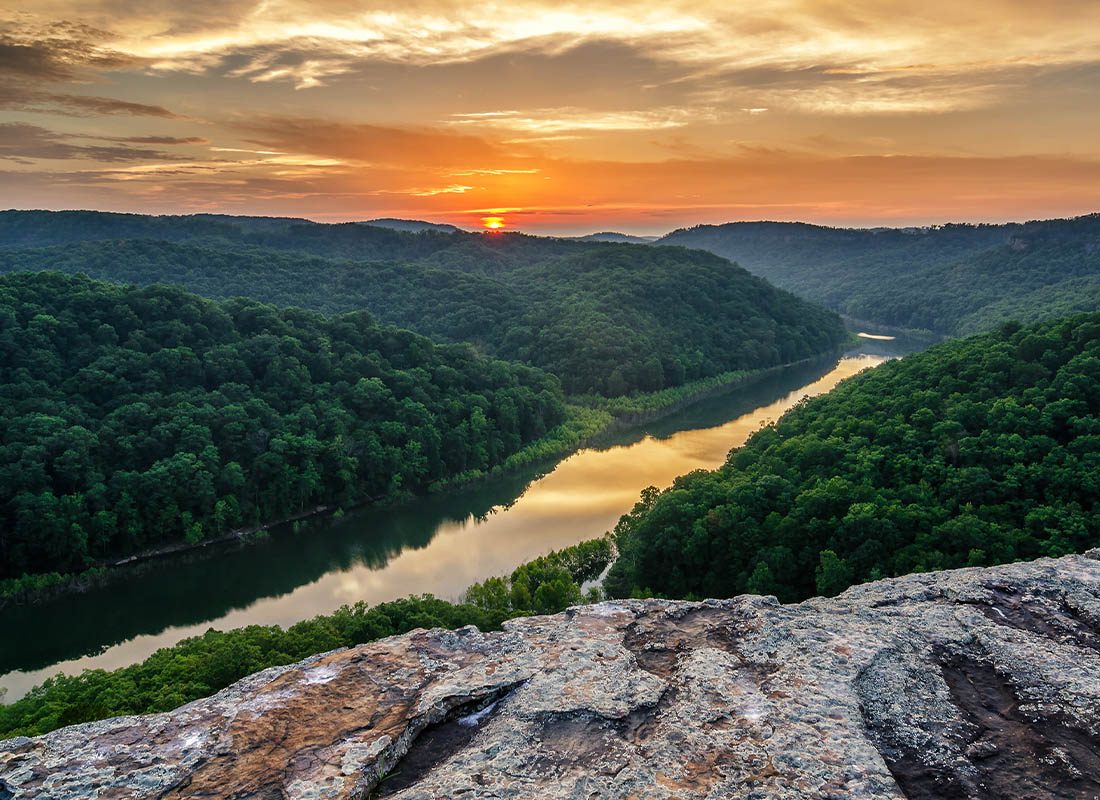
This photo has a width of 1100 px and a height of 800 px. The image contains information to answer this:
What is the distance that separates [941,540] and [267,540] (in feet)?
97.7

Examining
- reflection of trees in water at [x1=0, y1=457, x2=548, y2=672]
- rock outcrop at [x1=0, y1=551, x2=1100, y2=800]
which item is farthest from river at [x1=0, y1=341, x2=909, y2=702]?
rock outcrop at [x1=0, y1=551, x2=1100, y2=800]

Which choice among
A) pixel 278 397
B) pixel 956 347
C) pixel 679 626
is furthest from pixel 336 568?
pixel 956 347

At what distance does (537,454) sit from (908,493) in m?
27.2

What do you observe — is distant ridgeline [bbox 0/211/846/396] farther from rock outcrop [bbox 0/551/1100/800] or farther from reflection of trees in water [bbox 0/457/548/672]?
rock outcrop [bbox 0/551/1100/800]

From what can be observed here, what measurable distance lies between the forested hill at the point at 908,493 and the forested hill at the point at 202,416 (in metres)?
17.6

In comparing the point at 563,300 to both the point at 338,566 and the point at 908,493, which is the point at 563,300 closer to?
the point at 338,566

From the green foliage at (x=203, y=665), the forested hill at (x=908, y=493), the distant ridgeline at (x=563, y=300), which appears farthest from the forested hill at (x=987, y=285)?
the green foliage at (x=203, y=665)

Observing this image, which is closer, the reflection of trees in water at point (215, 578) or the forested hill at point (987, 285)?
the reflection of trees in water at point (215, 578)

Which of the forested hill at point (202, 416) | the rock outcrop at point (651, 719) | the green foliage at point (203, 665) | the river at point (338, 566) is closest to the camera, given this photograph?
the rock outcrop at point (651, 719)

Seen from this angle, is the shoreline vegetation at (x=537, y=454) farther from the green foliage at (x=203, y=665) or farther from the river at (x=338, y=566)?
the green foliage at (x=203, y=665)

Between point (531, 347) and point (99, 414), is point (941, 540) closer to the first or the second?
point (99, 414)

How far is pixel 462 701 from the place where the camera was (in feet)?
21.1

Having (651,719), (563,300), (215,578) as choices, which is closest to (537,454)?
(215,578)

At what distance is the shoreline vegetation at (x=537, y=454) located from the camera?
27688mm
